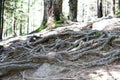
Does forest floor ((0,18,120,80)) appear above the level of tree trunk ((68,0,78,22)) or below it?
below

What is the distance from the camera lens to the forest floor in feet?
16.3

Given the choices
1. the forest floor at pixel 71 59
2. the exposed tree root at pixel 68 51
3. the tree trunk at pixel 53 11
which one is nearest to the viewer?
the forest floor at pixel 71 59

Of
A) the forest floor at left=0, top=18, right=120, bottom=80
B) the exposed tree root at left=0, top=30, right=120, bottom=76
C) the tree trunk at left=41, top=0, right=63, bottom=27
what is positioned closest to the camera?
the forest floor at left=0, top=18, right=120, bottom=80

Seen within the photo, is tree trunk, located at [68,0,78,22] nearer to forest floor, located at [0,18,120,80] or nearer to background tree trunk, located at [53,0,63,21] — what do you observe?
background tree trunk, located at [53,0,63,21]

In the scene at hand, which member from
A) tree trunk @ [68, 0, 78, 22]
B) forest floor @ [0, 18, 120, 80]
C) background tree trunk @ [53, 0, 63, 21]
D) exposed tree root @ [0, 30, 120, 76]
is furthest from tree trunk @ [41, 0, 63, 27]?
forest floor @ [0, 18, 120, 80]

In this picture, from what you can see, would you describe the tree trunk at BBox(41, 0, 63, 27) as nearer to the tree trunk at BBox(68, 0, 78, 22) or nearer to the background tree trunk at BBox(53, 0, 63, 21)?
the background tree trunk at BBox(53, 0, 63, 21)

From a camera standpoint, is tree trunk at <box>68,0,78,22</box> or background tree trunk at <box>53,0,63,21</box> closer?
background tree trunk at <box>53,0,63,21</box>

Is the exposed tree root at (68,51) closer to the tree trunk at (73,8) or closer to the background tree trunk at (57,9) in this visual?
the background tree trunk at (57,9)

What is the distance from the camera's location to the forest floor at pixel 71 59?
496 cm

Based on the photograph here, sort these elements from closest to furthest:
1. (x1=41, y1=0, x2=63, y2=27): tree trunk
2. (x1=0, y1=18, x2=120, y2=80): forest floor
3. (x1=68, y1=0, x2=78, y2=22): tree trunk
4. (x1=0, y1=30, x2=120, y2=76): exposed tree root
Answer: (x1=0, y1=18, x2=120, y2=80): forest floor → (x1=0, y1=30, x2=120, y2=76): exposed tree root → (x1=41, y1=0, x2=63, y2=27): tree trunk → (x1=68, y1=0, x2=78, y2=22): tree trunk

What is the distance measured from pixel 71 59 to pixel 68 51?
18.1 inches

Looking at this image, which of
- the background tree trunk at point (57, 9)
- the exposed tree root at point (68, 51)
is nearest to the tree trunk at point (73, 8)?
the background tree trunk at point (57, 9)

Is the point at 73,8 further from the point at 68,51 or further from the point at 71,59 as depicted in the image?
the point at 71,59

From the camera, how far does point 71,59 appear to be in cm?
566
